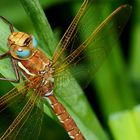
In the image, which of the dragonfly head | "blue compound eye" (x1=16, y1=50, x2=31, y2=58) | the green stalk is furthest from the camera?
"blue compound eye" (x1=16, y1=50, x2=31, y2=58)

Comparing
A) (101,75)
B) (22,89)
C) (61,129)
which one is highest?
(22,89)

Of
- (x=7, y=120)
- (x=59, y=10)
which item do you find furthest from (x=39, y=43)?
(x=59, y=10)

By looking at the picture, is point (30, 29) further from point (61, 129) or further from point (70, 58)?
point (61, 129)

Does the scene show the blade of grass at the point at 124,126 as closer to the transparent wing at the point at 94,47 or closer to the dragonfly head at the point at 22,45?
the transparent wing at the point at 94,47

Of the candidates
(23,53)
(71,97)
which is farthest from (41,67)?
(71,97)

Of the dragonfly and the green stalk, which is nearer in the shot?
the green stalk

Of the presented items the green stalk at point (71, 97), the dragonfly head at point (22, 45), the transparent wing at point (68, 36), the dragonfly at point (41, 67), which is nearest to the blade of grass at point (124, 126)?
the green stalk at point (71, 97)

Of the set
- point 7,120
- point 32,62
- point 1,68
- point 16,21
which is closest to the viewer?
point 1,68

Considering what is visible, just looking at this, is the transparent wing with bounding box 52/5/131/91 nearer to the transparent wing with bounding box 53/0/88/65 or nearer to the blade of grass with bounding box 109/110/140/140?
the transparent wing with bounding box 53/0/88/65

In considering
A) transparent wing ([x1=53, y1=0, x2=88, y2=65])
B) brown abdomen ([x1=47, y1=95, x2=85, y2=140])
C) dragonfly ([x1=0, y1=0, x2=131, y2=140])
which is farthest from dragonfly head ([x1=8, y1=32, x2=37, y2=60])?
brown abdomen ([x1=47, y1=95, x2=85, y2=140])
